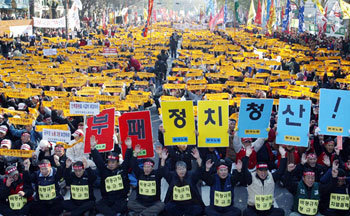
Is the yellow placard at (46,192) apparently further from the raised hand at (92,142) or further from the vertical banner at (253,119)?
the vertical banner at (253,119)

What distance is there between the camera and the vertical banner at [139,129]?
7902mm

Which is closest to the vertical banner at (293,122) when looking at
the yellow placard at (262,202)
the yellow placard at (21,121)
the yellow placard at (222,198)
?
the yellow placard at (262,202)

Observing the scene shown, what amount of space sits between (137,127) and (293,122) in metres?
2.76

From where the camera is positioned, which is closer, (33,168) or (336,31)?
(33,168)

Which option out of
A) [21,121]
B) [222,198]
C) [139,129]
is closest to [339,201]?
[222,198]

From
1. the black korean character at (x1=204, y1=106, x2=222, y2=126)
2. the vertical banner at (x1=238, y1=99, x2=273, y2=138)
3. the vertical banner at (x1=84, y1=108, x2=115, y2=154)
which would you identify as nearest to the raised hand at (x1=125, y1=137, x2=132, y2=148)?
the vertical banner at (x1=84, y1=108, x2=115, y2=154)

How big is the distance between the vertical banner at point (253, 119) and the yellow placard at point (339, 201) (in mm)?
1522

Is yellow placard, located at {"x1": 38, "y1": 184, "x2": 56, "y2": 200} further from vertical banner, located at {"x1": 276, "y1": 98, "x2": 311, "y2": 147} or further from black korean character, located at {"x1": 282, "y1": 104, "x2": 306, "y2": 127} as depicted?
black korean character, located at {"x1": 282, "y1": 104, "x2": 306, "y2": 127}

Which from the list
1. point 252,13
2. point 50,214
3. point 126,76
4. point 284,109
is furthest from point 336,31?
→ point 50,214

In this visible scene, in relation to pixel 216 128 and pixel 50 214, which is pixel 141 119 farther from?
pixel 50 214

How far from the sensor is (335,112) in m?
7.31

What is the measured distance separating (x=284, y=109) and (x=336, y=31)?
1165 inches

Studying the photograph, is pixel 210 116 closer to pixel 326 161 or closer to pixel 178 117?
pixel 178 117

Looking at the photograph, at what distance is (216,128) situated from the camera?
775cm
